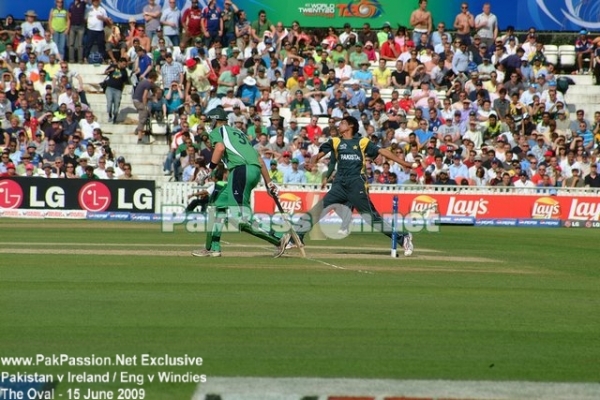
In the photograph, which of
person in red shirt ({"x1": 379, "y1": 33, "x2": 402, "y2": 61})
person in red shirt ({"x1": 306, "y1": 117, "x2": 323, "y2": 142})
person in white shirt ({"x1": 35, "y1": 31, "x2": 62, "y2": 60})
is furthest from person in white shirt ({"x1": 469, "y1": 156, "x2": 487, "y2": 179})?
person in white shirt ({"x1": 35, "y1": 31, "x2": 62, "y2": 60})

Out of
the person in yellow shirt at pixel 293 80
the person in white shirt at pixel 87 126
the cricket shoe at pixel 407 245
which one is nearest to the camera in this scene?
the cricket shoe at pixel 407 245

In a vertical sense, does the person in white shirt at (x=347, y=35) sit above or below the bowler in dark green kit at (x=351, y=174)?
above

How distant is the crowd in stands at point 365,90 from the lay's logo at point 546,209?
2.67ft

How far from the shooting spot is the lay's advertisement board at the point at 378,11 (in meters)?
31.3

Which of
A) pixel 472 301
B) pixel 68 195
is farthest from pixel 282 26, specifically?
pixel 472 301

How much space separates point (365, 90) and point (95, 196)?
27.7 feet

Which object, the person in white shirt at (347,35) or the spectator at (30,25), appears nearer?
the spectator at (30,25)

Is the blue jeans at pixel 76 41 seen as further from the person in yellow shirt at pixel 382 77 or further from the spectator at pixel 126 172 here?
the person in yellow shirt at pixel 382 77

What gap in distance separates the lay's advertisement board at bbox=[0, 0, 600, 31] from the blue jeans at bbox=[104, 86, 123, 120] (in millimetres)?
3334

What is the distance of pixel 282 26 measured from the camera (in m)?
30.8

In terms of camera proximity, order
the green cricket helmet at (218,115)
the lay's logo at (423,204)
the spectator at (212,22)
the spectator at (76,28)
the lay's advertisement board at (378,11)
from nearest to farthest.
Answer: the green cricket helmet at (218,115) < the lay's logo at (423,204) < the spectator at (76,28) < the spectator at (212,22) < the lay's advertisement board at (378,11)

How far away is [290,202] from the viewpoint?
25.7 meters

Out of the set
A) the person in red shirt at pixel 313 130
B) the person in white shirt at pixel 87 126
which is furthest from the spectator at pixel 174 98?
the person in red shirt at pixel 313 130

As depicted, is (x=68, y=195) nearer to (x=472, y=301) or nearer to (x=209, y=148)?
(x=209, y=148)
